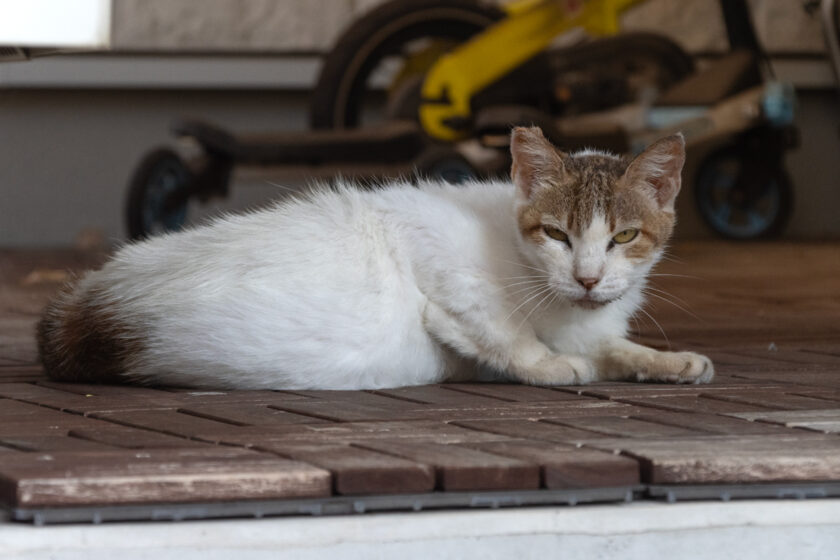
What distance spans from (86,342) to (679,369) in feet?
3.47

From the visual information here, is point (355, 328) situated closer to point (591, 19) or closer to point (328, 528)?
point (328, 528)

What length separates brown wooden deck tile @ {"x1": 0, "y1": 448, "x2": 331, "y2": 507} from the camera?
1448 mm

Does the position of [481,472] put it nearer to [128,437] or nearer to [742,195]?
[128,437]

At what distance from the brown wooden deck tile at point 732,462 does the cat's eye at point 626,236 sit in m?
0.61

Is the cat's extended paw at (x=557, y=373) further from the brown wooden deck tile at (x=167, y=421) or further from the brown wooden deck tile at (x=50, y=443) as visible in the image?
the brown wooden deck tile at (x=50, y=443)

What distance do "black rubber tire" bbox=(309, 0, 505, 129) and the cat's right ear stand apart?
3233 mm

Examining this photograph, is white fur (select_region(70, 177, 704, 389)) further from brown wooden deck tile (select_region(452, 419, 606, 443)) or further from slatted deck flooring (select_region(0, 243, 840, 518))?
brown wooden deck tile (select_region(452, 419, 606, 443))

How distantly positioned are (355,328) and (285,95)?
5.22 meters

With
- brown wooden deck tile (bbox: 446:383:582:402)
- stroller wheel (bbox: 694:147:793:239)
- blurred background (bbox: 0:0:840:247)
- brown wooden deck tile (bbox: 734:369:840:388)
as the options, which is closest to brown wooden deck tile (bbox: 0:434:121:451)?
brown wooden deck tile (bbox: 446:383:582:402)

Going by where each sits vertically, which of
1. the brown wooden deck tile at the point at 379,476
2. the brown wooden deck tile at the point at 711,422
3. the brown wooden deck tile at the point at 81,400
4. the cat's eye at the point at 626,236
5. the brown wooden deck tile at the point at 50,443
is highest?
the cat's eye at the point at 626,236

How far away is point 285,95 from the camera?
729 cm

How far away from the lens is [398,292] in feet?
7.56

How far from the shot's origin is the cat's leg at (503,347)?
2301 mm

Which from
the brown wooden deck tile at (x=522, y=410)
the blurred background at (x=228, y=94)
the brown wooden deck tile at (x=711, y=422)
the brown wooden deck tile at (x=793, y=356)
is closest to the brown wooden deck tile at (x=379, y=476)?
the brown wooden deck tile at (x=522, y=410)
